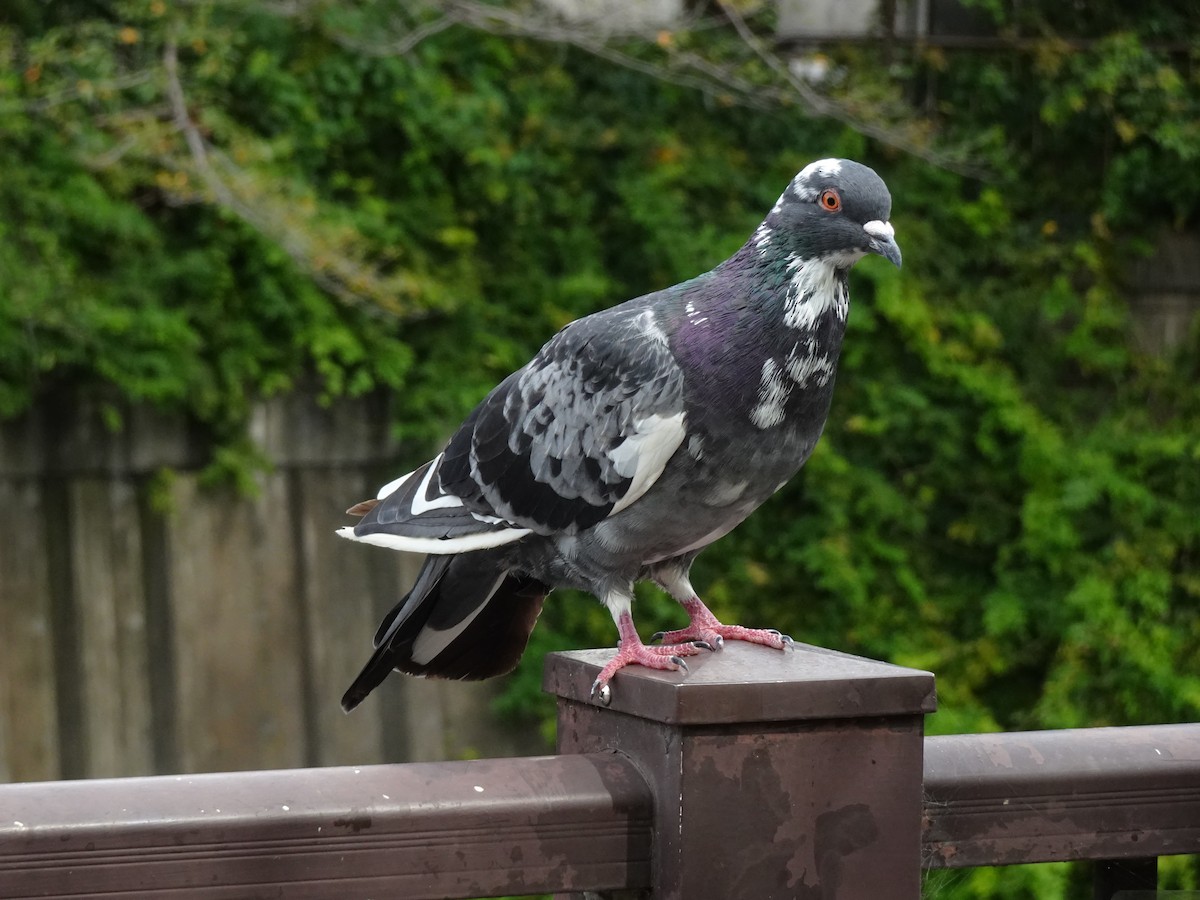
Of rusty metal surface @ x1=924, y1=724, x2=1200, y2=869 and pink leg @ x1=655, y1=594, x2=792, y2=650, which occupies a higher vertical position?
pink leg @ x1=655, y1=594, x2=792, y2=650

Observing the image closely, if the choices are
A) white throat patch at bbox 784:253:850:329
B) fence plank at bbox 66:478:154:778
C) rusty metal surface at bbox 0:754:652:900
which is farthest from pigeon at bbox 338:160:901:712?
fence plank at bbox 66:478:154:778

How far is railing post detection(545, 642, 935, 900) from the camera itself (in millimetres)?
1470

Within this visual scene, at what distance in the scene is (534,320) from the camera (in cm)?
580

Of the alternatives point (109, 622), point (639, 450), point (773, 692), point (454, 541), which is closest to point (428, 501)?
point (454, 541)

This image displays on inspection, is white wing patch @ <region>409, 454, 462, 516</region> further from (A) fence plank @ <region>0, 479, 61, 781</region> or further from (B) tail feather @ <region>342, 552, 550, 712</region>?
(A) fence plank @ <region>0, 479, 61, 781</region>

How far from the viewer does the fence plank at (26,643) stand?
478 centimetres

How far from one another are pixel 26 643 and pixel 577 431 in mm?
3281

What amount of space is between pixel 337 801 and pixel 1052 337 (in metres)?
5.11

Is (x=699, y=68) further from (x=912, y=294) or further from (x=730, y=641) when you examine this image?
(x=730, y=641)

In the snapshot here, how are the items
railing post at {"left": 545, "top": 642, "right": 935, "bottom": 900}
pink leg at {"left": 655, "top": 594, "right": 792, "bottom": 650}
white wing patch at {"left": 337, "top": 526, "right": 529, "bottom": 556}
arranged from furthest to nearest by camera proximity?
white wing patch at {"left": 337, "top": 526, "right": 529, "bottom": 556}
pink leg at {"left": 655, "top": 594, "right": 792, "bottom": 650}
railing post at {"left": 545, "top": 642, "right": 935, "bottom": 900}

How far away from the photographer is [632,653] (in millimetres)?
1776

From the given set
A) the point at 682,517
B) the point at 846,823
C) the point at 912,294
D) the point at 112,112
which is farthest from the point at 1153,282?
the point at 846,823

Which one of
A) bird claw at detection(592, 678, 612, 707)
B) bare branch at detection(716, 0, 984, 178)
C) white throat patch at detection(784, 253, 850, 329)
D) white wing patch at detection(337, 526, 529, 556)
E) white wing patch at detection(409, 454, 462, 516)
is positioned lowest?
bird claw at detection(592, 678, 612, 707)

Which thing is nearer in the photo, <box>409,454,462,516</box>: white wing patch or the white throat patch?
the white throat patch
